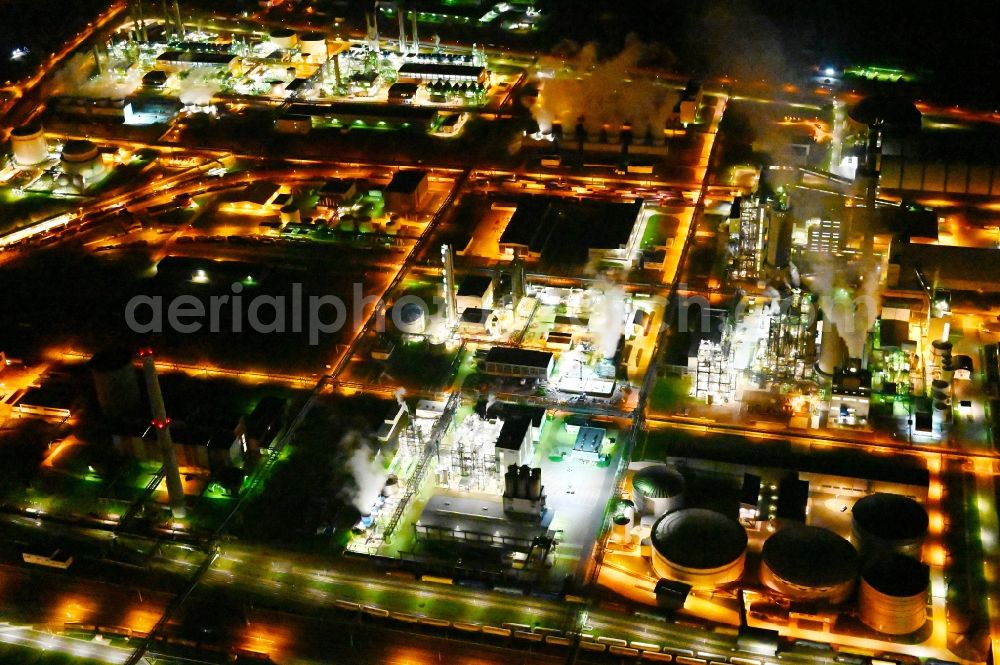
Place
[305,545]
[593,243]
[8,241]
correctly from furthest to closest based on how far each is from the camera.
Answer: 1. [8,241]
2. [593,243]
3. [305,545]

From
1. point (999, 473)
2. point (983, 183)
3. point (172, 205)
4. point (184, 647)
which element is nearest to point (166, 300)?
point (172, 205)

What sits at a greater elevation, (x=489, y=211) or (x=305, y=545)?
(x=489, y=211)

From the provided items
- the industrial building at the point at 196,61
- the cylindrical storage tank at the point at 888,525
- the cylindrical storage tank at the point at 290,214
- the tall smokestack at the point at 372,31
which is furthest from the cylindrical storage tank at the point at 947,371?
the industrial building at the point at 196,61

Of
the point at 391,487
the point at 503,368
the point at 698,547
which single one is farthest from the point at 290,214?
the point at 698,547

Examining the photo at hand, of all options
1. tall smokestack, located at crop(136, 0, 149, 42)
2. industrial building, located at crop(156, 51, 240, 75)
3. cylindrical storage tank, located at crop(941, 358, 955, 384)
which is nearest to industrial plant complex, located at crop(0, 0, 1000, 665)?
cylindrical storage tank, located at crop(941, 358, 955, 384)

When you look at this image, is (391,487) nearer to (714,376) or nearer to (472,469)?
(472,469)

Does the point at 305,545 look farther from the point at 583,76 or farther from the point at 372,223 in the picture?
the point at 583,76

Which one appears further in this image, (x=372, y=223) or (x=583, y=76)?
(x=583, y=76)
